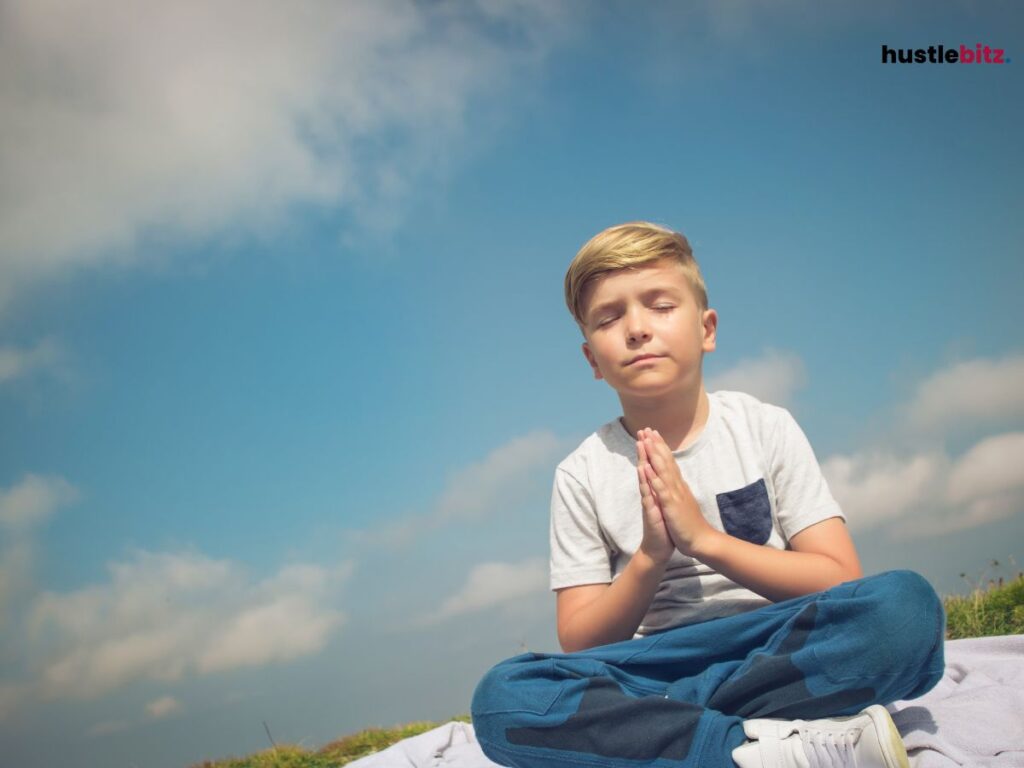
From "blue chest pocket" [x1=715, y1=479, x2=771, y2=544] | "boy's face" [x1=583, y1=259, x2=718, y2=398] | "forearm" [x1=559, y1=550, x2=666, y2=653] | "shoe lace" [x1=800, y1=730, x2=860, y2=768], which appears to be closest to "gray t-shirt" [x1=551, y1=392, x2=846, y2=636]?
"blue chest pocket" [x1=715, y1=479, x2=771, y2=544]

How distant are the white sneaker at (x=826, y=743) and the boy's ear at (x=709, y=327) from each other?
1796mm

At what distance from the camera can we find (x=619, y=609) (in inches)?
150

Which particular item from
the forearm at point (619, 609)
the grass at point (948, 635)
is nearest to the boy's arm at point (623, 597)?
the forearm at point (619, 609)

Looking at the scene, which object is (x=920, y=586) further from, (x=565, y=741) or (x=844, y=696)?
(x=565, y=741)

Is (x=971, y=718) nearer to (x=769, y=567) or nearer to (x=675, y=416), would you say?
(x=769, y=567)

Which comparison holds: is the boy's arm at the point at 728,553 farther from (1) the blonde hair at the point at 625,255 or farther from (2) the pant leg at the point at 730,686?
(1) the blonde hair at the point at 625,255

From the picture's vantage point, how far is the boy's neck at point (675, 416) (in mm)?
4246

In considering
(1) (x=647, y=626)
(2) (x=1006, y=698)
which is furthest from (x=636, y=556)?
(2) (x=1006, y=698)

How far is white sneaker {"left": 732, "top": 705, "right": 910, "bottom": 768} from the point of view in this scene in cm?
292

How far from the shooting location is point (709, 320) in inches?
173

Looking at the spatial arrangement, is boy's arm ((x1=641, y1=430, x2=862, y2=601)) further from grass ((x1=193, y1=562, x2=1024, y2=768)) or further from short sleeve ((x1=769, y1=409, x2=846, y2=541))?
grass ((x1=193, y1=562, x2=1024, y2=768))

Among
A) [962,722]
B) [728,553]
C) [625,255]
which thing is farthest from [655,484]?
[962,722]

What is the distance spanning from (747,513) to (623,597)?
0.73 metres

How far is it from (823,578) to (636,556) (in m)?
0.81
